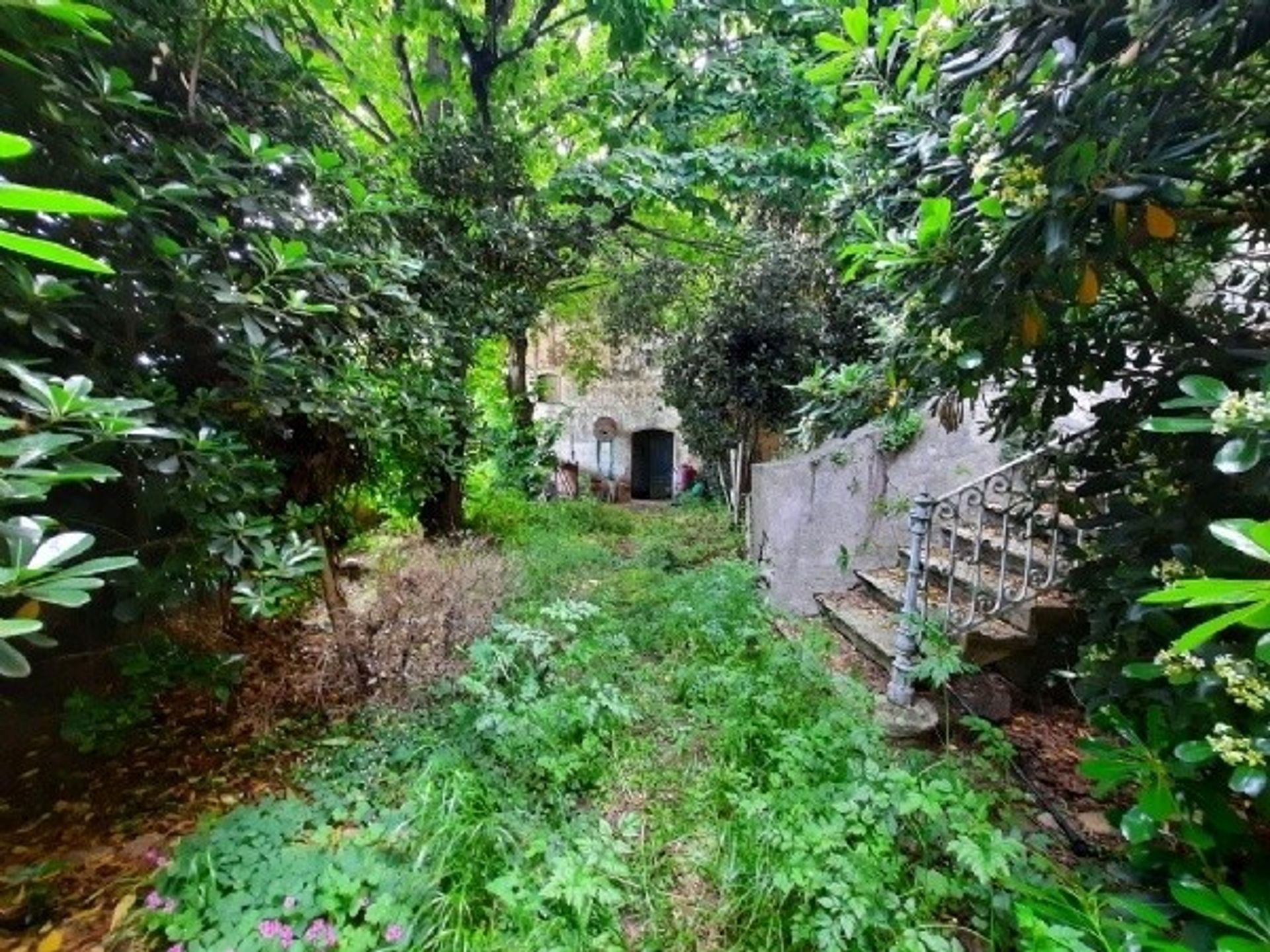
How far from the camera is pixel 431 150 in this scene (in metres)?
4.68

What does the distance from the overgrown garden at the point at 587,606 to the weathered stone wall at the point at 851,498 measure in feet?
2.69

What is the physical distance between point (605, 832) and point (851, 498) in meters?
2.99

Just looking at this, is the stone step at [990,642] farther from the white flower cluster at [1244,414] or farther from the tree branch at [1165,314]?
the white flower cluster at [1244,414]

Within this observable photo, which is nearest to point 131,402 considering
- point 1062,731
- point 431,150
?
point 1062,731

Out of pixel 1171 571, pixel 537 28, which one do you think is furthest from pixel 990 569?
pixel 537 28

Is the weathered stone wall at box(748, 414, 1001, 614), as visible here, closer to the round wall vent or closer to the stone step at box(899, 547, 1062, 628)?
the stone step at box(899, 547, 1062, 628)

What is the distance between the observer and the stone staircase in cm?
268

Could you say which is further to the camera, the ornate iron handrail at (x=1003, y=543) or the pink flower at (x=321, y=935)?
the ornate iron handrail at (x=1003, y=543)

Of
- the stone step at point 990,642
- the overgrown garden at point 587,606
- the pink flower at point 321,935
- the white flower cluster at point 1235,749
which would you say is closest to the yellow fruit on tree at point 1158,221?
the overgrown garden at point 587,606

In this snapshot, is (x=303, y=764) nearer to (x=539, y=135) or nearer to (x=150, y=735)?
(x=150, y=735)

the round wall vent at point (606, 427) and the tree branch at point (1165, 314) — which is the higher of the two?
the tree branch at point (1165, 314)

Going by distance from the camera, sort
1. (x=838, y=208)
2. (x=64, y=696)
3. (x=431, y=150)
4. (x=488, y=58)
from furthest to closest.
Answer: (x=488, y=58)
(x=431, y=150)
(x=838, y=208)
(x=64, y=696)

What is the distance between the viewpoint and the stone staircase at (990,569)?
2680 millimetres

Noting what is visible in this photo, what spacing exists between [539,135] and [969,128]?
5.32 metres
